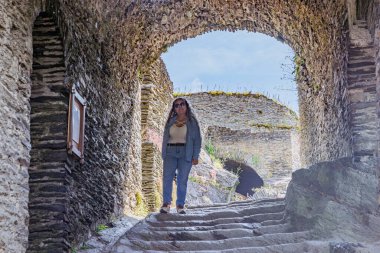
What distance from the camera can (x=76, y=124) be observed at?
228 inches

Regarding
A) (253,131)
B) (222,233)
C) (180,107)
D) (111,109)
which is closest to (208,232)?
(222,233)

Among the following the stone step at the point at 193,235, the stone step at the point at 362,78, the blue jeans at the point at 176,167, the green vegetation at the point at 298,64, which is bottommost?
the stone step at the point at 193,235

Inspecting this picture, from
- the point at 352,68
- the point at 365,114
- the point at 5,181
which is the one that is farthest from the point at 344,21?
the point at 5,181

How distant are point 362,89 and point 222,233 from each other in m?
2.16

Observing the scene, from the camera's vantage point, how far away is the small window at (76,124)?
5512mm

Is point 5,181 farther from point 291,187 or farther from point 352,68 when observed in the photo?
point 352,68

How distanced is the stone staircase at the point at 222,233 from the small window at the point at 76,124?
1.08m

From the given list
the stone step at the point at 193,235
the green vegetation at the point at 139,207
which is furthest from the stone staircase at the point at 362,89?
the green vegetation at the point at 139,207

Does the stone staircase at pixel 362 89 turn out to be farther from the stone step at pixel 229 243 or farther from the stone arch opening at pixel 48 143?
the stone arch opening at pixel 48 143

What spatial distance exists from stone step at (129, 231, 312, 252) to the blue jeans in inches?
50.8

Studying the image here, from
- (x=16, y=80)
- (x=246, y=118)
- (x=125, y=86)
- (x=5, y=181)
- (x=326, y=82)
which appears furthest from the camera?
(x=246, y=118)

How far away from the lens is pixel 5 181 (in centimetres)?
441

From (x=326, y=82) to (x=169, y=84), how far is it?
235 inches

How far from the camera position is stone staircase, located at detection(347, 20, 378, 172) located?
19.2 feet
